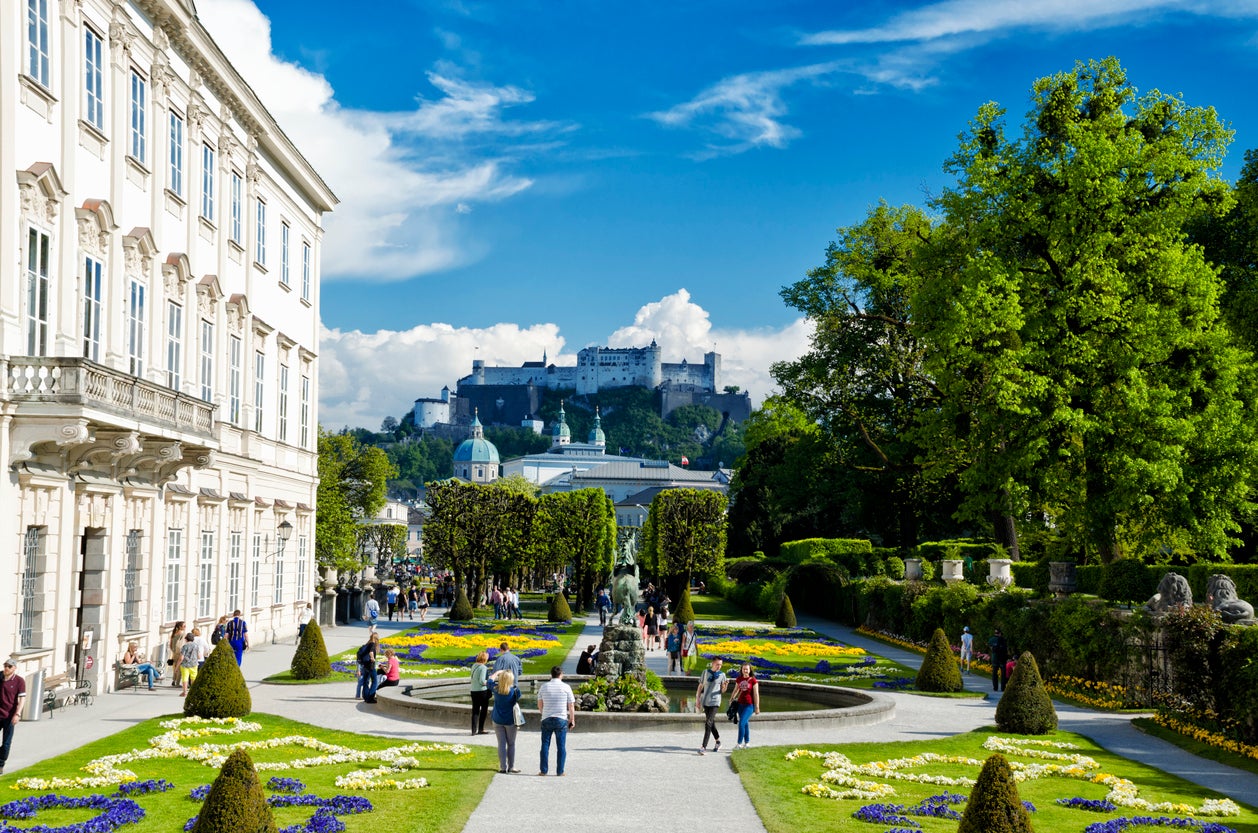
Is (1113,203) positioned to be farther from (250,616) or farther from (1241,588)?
(250,616)

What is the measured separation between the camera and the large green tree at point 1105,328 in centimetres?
3531

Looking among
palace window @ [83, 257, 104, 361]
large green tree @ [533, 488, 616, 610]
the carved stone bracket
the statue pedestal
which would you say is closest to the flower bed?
the statue pedestal

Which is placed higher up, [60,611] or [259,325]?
[259,325]

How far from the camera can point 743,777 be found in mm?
17656

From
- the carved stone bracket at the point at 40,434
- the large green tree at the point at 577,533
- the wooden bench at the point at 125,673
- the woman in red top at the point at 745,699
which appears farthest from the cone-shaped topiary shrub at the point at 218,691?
the large green tree at the point at 577,533

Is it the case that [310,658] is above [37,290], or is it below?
below

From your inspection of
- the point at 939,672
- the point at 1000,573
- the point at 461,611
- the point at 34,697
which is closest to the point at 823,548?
the point at 461,611

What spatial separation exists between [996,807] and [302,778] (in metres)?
9.89

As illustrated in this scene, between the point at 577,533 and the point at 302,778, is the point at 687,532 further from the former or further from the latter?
the point at 302,778

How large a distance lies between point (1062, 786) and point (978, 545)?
→ 42262 millimetres

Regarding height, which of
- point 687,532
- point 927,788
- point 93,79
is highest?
point 93,79

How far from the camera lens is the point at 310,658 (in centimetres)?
3014

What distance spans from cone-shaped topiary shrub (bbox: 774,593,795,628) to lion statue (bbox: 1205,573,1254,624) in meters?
28.5

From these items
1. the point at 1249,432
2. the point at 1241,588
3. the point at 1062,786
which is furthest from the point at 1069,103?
the point at 1062,786
